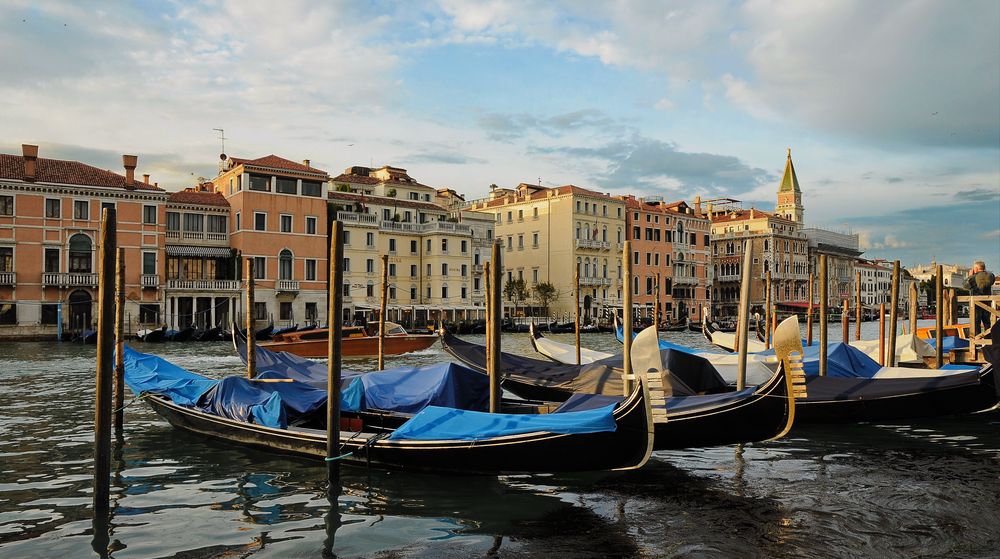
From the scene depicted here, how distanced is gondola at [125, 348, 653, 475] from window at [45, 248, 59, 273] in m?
20.7

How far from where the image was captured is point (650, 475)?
6668mm

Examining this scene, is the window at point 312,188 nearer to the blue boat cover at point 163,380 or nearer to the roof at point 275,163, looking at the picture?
the roof at point 275,163

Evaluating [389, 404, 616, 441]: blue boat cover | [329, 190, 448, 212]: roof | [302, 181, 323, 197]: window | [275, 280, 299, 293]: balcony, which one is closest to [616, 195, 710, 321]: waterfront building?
[329, 190, 448, 212]: roof

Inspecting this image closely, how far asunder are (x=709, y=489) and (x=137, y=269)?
26.2 m

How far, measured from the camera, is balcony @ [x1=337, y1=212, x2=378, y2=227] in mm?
33375

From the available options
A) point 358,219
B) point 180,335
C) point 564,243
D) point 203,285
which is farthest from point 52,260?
point 564,243

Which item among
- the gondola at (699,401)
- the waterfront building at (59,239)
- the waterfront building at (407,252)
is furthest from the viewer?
the waterfront building at (407,252)

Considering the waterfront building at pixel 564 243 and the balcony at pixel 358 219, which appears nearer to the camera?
the balcony at pixel 358 219

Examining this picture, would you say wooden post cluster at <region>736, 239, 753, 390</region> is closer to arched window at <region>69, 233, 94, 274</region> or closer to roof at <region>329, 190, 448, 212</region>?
arched window at <region>69, 233, 94, 274</region>

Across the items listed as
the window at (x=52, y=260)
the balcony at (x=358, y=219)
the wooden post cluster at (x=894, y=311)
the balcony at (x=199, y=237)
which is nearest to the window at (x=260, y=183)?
the balcony at (x=199, y=237)

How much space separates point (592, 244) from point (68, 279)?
79.9ft

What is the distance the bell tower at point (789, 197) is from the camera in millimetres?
67562

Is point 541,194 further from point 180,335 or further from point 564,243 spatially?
point 180,335

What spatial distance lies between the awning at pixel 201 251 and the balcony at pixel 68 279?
3.02 m
